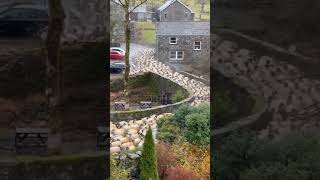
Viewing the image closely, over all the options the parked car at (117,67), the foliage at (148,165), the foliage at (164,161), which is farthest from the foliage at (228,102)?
the parked car at (117,67)

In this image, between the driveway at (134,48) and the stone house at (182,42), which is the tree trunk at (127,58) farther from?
the stone house at (182,42)

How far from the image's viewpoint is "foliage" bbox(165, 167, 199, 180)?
821 cm

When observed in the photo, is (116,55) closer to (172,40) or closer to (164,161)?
(172,40)

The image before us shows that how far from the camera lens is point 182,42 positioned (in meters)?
12.8

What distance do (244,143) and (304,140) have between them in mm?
458

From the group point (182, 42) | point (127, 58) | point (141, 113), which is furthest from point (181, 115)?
point (182, 42)

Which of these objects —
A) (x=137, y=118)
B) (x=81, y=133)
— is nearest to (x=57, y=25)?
(x=81, y=133)

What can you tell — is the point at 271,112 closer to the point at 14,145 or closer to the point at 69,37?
the point at 69,37

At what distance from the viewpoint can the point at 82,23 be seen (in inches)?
158

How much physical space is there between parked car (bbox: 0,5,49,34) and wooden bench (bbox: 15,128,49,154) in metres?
0.76

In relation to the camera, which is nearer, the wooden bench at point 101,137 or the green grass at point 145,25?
the wooden bench at point 101,137

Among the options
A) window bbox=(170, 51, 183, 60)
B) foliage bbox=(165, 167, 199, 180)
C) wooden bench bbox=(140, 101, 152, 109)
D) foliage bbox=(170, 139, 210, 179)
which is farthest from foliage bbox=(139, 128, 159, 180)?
window bbox=(170, 51, 183, 60)

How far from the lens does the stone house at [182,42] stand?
12.6 meters

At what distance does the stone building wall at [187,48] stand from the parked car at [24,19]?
8.70 m
